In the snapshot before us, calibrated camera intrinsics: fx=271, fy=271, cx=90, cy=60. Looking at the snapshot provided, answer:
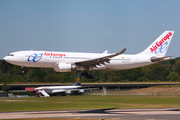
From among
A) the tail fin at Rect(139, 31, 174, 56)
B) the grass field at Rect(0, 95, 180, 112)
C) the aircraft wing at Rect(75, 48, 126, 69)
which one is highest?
the tail fin at Rect(139, 31, 174, 56)

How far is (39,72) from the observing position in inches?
4889

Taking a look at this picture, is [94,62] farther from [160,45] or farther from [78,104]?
[160,45]

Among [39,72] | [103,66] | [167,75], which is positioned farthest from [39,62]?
[167,75]

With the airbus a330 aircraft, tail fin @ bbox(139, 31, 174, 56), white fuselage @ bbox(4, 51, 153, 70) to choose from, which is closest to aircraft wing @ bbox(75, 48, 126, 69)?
the airbus a330 aircraft

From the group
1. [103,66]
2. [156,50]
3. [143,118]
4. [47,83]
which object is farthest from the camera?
[47,83]

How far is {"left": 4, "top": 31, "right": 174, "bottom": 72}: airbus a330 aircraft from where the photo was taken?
148ft

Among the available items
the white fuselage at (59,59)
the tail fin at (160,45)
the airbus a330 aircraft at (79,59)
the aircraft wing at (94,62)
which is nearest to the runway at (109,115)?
the white fuselage at (59,59)

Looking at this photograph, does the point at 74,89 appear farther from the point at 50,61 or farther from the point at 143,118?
the point at 143,118

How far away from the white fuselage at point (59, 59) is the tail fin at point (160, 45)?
289 cm

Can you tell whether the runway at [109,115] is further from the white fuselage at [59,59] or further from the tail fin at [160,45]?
the tail fin at [160,45]

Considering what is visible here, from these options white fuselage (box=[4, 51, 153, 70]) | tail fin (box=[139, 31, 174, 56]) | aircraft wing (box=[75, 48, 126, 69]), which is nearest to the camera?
white fuselage (box=[4, 51, 153, 70])

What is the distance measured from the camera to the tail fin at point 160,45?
54.9 meters

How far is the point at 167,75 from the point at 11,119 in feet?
404

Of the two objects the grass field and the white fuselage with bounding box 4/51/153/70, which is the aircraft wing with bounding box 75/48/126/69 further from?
the grass field
